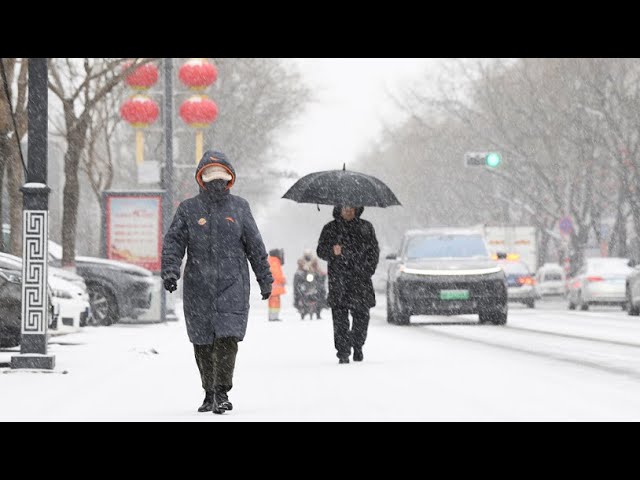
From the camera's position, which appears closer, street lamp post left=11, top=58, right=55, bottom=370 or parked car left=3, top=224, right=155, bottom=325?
street lamp post left=11, top=58, right=55, bottom=370

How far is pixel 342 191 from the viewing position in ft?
52.4

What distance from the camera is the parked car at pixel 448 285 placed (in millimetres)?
24953

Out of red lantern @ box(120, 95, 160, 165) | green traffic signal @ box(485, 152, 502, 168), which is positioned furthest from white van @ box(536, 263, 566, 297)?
red lantern @ box(120, 95, 160, 165)

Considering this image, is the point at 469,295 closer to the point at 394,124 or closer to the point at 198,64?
the point at 198,64

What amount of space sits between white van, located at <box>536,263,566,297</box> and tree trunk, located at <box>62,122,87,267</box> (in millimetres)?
31208

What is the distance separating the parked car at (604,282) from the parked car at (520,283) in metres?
2.78

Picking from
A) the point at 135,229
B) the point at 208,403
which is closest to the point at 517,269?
the point at 135,229

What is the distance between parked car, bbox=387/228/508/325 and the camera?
2495 centimetres

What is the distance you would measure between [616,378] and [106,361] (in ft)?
18.9

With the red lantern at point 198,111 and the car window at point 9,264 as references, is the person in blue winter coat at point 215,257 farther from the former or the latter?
the red lantern at point 198,111

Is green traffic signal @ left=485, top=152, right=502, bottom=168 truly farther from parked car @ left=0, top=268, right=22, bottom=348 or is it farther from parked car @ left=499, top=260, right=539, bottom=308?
parked car @ left=0, top=268, right=22, bottom=348
